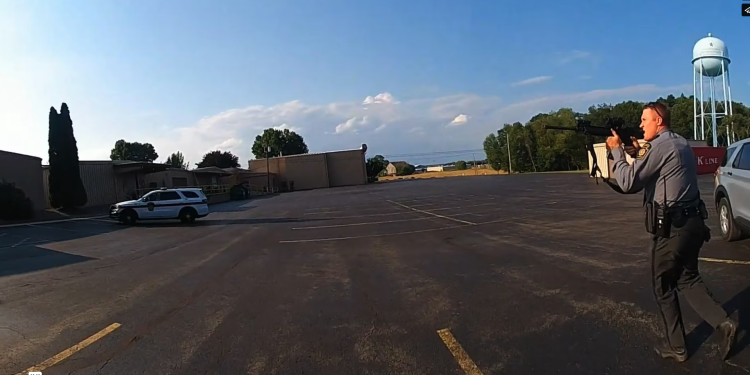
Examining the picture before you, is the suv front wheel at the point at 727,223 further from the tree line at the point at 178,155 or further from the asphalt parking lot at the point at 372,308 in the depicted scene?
the tree line at the point at 178,155

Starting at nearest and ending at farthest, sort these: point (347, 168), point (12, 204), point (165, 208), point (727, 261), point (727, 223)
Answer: point (727, 261)
point (727, 223)
point (165, 208)
point (12, 204)
point (347, 168)

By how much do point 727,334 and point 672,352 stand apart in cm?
43

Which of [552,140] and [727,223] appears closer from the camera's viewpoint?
[727,223]

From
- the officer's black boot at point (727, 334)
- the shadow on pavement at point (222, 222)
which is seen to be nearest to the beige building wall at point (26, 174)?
the shadow on pavement at point (222, 222)

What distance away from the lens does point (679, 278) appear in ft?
13.5

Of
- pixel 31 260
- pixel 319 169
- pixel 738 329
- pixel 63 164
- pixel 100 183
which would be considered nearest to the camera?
pixel 738 329

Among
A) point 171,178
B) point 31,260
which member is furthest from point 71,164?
point 31,260

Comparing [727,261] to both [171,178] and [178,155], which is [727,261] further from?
[178,155]

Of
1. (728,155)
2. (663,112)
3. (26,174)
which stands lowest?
(728,155)

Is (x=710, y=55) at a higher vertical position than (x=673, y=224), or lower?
higher

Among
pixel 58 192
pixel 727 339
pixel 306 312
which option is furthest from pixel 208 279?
pixel 58 192

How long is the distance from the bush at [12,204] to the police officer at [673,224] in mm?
31060

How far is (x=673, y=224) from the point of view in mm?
3945

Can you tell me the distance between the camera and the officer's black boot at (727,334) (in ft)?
12.7
